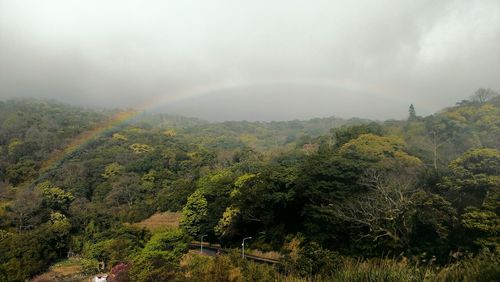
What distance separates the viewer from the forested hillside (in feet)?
48.7

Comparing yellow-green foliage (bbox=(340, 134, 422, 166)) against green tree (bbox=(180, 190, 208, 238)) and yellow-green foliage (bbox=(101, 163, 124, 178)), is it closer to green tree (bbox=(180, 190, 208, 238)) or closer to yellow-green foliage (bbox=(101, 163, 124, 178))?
green tree (bbox=(180, 190, 208, 238))

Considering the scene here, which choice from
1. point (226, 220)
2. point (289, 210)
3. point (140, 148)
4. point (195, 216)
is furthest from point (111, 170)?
point (289, 210)

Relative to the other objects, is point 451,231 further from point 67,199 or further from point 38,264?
point 67,199

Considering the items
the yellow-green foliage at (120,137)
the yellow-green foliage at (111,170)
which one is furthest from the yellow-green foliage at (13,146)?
the yellow-green foliage at (111,170)

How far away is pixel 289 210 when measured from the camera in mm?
33844

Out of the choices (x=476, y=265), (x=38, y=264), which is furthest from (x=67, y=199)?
(x=476, y=265)

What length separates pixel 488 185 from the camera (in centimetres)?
2461

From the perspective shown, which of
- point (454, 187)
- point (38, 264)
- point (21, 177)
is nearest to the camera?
point (454, 187)

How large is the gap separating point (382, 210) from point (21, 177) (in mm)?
74629

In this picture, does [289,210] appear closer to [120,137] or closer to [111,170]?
[111,170]

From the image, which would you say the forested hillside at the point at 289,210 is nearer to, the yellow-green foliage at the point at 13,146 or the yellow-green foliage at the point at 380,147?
the yellow-green foliage at the point at 380,147

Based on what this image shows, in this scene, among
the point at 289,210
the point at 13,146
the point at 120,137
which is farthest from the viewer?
the point at 120,137

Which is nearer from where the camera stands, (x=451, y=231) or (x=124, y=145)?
(x=451, y=231)

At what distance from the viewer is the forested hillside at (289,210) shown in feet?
48.7
